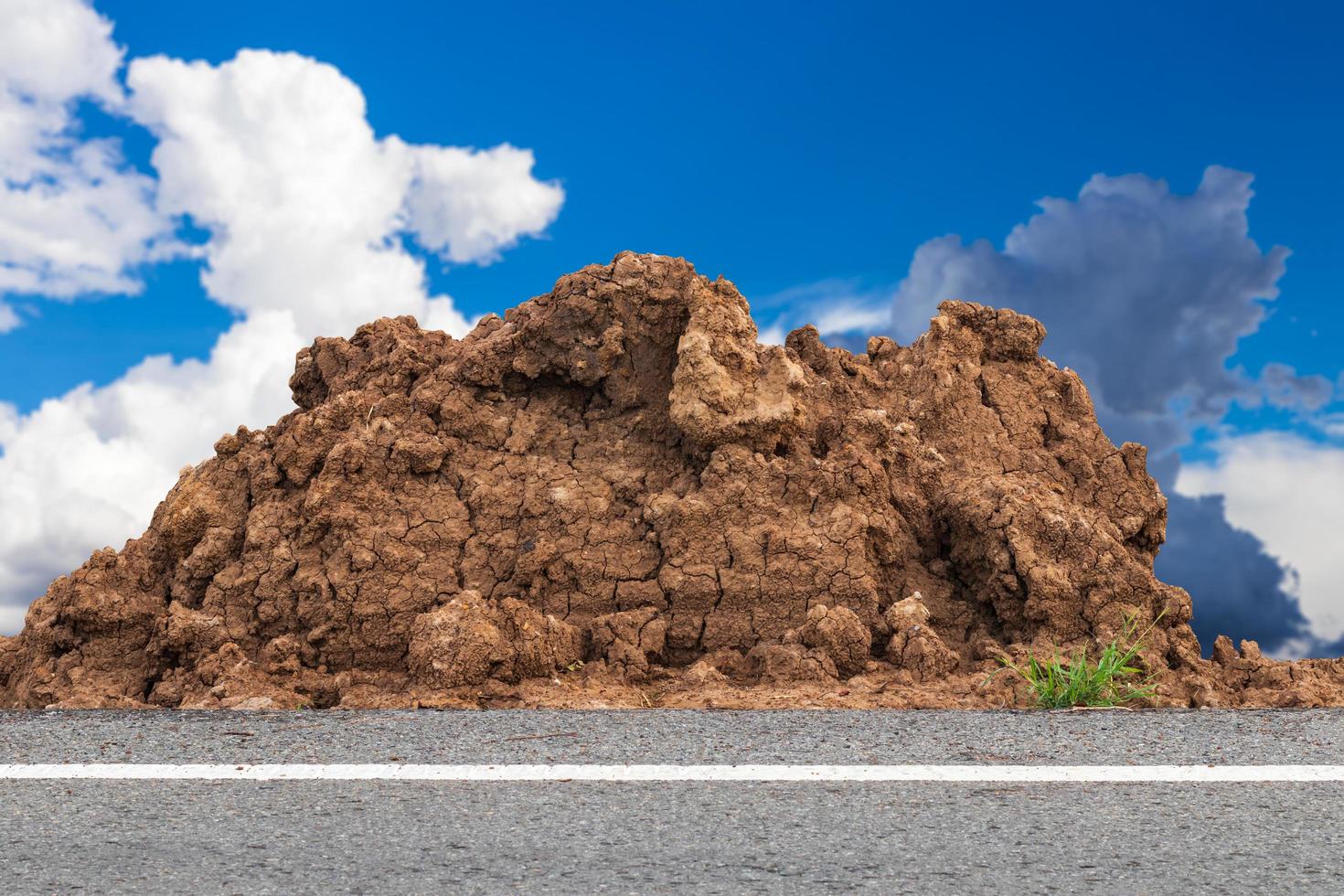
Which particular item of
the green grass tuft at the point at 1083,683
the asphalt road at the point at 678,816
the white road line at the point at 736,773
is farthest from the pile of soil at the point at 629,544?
the white road line at the point at 736,773

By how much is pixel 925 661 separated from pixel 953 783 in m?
2.28

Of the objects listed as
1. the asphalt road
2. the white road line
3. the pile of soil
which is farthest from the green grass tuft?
the white road line

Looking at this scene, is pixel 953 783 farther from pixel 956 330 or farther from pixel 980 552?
pixel 956 330

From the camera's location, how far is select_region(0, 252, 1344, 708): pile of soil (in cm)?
660

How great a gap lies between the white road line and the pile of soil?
5.00 feet

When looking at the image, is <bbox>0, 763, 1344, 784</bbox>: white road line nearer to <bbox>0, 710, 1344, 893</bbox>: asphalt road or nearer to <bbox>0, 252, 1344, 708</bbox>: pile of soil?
<bbox>0, 710, 1344, 893</bbox>: asphalt road

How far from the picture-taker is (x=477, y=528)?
7.40 meters

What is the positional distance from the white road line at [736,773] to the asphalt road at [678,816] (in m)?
0.08

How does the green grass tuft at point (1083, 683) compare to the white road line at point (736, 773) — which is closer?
the white road line at point (736, 773)

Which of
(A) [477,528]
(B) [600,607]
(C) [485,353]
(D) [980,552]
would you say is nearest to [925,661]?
(D) [980,552]

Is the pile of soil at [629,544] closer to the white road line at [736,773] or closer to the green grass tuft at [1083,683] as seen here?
the green grass tuft at [1083,683]

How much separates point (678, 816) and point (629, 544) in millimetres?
3432

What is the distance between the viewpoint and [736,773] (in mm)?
4402

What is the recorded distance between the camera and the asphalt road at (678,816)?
345 cm
